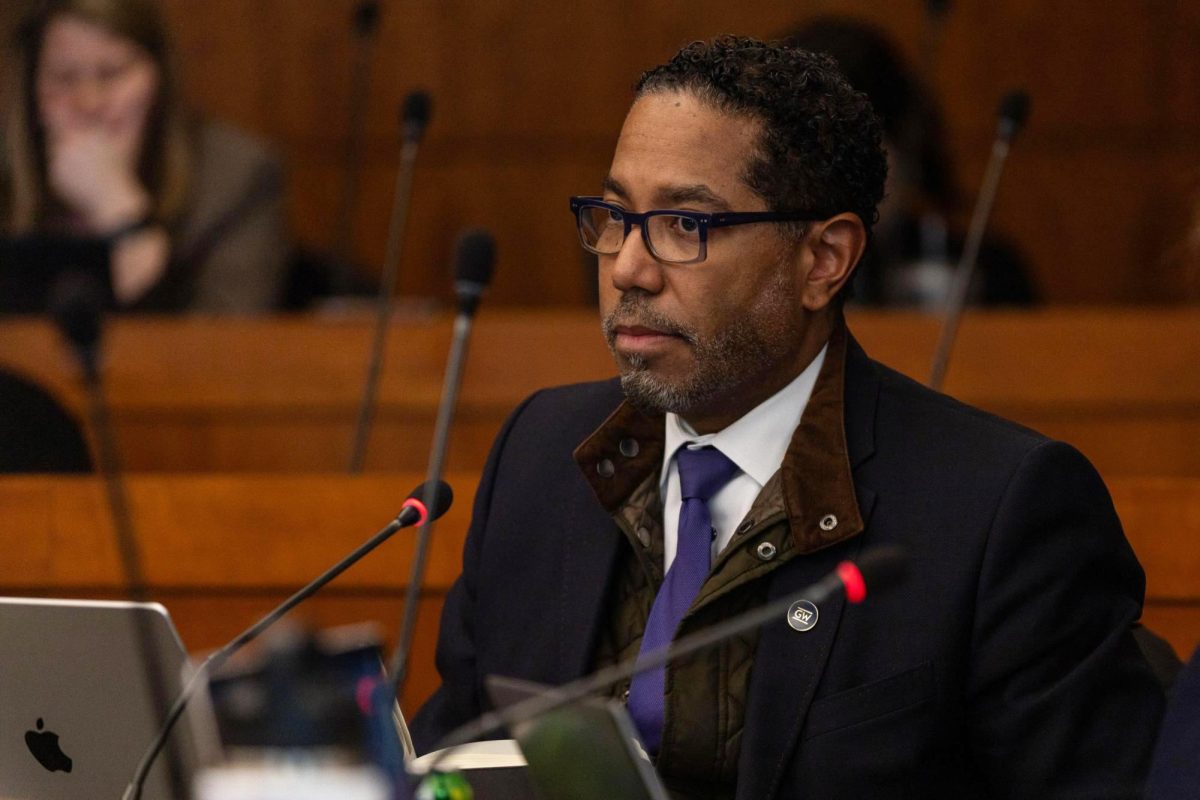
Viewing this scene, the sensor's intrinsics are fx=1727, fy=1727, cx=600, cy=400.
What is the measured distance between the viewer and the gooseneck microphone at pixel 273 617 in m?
1.50

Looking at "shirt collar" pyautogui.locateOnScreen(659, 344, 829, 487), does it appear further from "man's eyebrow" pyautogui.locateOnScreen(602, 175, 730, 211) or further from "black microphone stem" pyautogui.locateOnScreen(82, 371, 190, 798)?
"black microphone stem" pyautogui.locateOnScreen(82, 371, 190, 798)

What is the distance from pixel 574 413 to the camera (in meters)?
2.27

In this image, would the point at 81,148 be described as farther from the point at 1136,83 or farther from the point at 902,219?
the point at 1136,83

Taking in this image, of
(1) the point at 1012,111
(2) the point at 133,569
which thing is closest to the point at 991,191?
(1) the point at 1012,111

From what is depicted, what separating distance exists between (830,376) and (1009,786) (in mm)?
512

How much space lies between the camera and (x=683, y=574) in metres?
1.98

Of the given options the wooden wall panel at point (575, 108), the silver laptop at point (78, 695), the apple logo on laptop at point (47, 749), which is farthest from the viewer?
the wooden wall panel at point (575, 108)

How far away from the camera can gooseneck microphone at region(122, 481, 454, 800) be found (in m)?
1.50

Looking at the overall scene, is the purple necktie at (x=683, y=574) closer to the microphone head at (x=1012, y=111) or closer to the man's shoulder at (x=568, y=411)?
the man's shoulder at (x=568, y=411)

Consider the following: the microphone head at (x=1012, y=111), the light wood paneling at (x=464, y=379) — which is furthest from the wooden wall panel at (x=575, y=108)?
the microphone head at (x=1012, y=111)

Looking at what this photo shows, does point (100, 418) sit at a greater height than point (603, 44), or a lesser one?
lesser

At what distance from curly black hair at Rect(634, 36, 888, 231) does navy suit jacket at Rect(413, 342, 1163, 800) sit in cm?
26

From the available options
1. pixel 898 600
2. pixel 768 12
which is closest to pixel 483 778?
pixel 898 600

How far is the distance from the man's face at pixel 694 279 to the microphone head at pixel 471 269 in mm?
137
